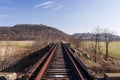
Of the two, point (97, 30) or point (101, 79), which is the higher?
point (97, 30)

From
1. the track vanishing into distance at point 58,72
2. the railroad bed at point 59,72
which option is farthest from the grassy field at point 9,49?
the track vanishing into distance at point 58,72

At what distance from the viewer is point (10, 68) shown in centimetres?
2527

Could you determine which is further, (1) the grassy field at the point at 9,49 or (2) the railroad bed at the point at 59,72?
(1) the grassy field at the point at 9,49

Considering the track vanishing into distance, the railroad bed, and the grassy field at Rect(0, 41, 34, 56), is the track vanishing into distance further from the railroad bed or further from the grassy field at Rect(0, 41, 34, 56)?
the grassy field at Rect(0, 41, 34, 56)

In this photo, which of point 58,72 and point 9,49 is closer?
point 58,72

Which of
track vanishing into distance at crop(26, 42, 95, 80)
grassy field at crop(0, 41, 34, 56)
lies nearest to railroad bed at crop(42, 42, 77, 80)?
track vanishing into distance at crop(26, 42, 95, 80)

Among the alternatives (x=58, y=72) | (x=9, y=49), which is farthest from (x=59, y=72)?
(x=9, y=49)

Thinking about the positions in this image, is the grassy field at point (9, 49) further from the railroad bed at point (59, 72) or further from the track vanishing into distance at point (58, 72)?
the track vanishing into distance at point (58, 72)

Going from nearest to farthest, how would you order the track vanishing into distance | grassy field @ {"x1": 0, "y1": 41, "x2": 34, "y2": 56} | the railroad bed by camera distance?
the track vanishing into distance < the railroad bed < grassy field @ {"x1": 0, "y1": 41, "x2": 34, "y2": 56}

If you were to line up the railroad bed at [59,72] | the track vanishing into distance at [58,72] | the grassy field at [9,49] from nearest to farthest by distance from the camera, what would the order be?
the track vanishing into distance at [58,72] < the railroad bed at [59,72] < the grassy field at [9,49]

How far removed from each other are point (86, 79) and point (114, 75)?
2.10 metres

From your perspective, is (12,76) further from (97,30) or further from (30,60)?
(97,30)

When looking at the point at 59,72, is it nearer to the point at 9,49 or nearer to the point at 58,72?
the point at 58,72

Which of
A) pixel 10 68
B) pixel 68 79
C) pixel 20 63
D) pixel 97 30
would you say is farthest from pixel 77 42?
pixel 68 79
